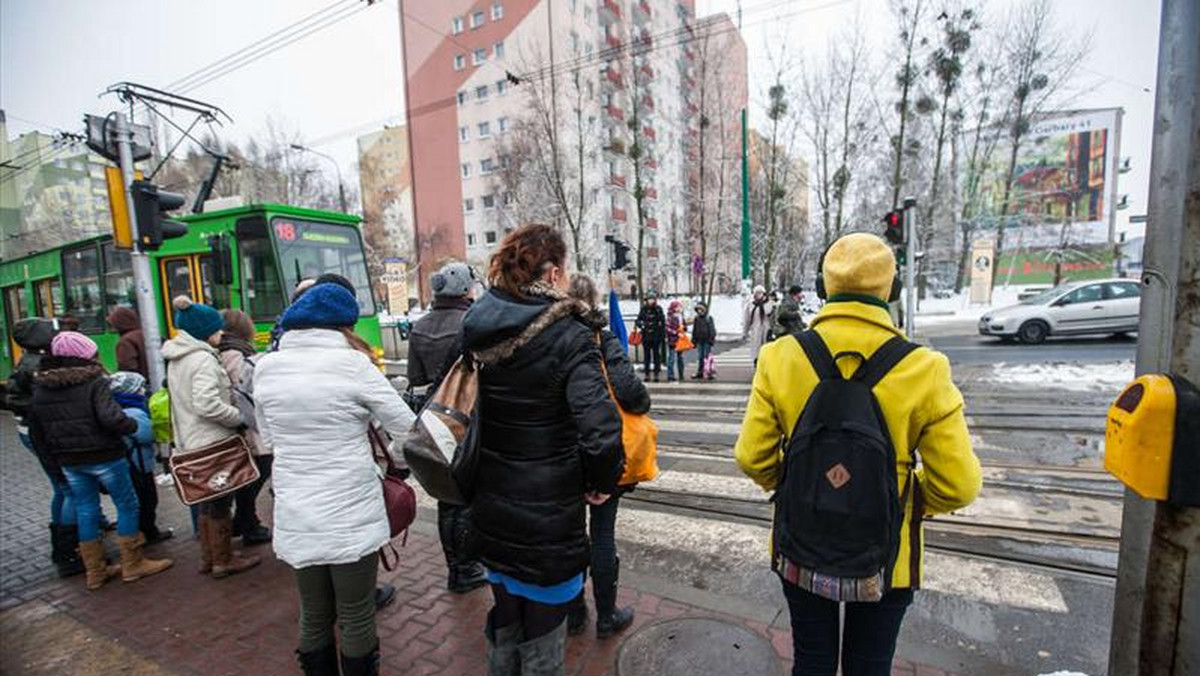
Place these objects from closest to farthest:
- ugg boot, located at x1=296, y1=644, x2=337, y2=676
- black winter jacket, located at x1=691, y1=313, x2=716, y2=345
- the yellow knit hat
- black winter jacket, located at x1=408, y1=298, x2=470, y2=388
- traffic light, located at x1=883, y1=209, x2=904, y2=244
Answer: the yellow knit hat < ugg boot, located at x1=296, y1=644, x2=337, y2=676 < black winter jacket, located at x1=408, y1=298, x2=470, y2=388 < traffic light, located at x1=883, y1=209, x2=904, y2=244 < black winter jacket, located at x1=691, y1=313, x2=716, y2=345

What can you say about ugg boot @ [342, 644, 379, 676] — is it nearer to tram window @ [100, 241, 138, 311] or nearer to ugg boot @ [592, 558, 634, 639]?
ugg boot @ [592, 558, 634, 639]

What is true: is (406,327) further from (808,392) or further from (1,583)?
(808,392)

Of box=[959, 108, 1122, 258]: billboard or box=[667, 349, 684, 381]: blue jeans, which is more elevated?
box=[959, 108, 1122, 258]: billboard

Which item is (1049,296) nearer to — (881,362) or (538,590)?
(881,362)

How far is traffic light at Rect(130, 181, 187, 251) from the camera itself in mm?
5840

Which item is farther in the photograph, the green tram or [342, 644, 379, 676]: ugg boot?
the green tram

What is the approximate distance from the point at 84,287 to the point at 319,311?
1318 cm

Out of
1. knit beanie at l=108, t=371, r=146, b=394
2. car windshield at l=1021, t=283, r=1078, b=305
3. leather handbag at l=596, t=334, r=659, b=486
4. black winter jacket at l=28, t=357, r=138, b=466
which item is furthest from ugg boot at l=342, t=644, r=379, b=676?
car windshield at l=1021, t=283, r=1078, b=305

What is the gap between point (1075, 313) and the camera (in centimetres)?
1430

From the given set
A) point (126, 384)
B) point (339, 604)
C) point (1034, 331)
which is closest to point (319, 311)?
point (339, 604)

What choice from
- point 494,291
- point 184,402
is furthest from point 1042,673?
point 184,402

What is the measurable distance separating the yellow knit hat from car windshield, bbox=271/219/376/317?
8.14m

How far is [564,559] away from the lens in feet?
6.61

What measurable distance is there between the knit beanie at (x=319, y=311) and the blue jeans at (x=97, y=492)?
2729mm
